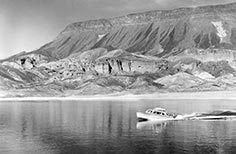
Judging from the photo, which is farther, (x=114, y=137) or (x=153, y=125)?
(x=153, y=125)

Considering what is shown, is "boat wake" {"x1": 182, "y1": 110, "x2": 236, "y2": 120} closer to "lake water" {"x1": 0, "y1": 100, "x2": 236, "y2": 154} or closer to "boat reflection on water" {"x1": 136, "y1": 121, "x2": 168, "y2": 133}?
"lake water" {"x1": 0, "y1": 100, "x2": 236, "y2": 154}

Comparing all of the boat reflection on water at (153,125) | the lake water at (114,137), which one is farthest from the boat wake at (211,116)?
the boat reflection on water at (153,125)

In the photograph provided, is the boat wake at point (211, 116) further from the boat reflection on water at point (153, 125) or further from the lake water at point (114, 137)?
the boat reflection on water at point (153, 125)

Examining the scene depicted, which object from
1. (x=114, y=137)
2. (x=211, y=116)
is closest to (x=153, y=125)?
(x=211, y=116)

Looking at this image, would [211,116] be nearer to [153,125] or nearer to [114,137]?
[153,125]

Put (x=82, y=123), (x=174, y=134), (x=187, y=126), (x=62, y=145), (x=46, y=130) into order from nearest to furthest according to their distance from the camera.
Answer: (x=62, y=145)
(x=174, y=134)
(x=46, y=130)
(x=187, y=126)
(x=82, y=123)

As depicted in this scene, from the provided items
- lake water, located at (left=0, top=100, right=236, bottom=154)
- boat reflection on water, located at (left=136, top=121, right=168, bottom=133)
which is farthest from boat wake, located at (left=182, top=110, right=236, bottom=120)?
boat reflection on water, located at (left=136, top=121, right=168, bottom=133)

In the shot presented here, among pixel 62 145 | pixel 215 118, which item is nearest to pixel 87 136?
pixel 62 145

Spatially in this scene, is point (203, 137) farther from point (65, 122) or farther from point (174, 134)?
point (65, 122)
